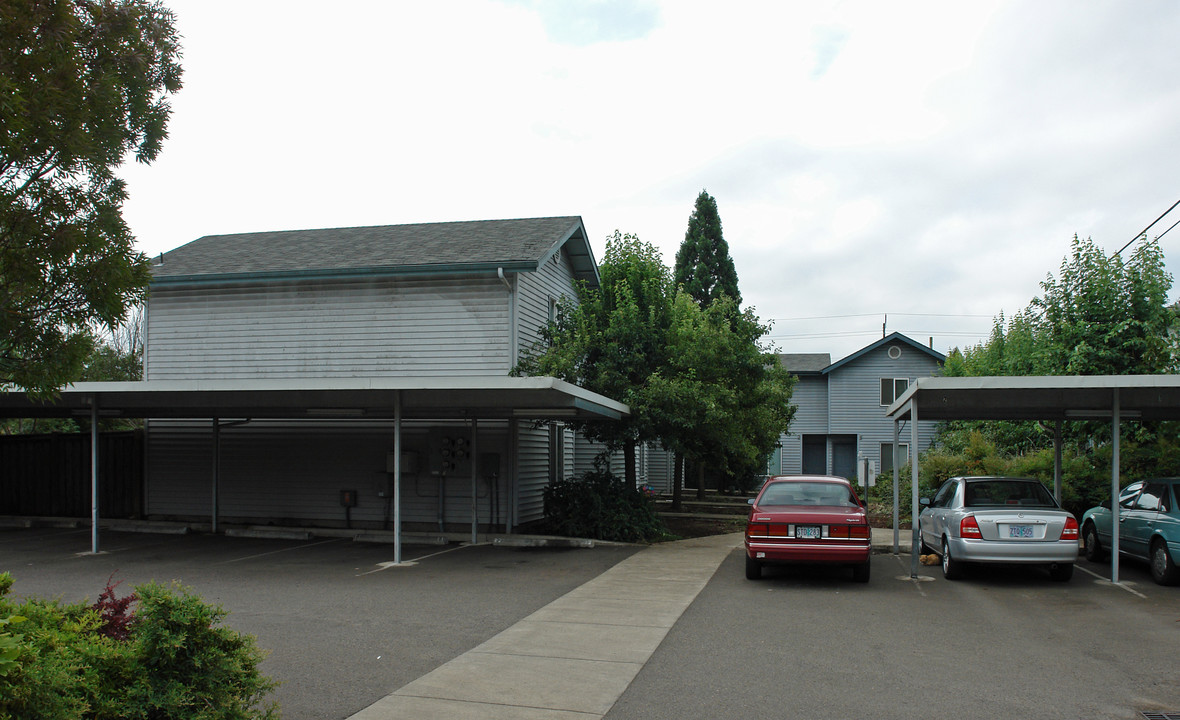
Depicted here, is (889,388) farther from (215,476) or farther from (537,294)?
(215,476)

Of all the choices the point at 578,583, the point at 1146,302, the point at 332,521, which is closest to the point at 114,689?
the point at 578,583

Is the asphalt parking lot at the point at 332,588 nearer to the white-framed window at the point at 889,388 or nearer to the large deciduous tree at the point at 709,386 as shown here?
the large deciduous tree at the point at 709,386

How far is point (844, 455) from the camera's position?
35219 millimetres

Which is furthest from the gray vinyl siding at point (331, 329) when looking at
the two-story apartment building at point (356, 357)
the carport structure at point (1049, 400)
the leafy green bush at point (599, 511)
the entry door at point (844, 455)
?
the entry door at point (844, 455)

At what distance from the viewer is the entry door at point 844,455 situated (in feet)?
115

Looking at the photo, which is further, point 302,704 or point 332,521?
point 332,521

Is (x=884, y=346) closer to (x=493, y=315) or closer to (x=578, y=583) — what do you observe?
(x=493, y=315)

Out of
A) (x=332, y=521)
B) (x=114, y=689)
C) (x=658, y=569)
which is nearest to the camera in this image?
(x=114, y=689)

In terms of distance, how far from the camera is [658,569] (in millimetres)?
12672

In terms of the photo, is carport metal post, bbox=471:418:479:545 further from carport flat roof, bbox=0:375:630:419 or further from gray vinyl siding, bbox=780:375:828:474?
gray vinyl siding, bbox=780:375:828:474

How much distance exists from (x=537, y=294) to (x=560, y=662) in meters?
11.1

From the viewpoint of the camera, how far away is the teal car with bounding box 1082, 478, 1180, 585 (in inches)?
436

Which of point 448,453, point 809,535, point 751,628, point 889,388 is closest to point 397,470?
point 448,453

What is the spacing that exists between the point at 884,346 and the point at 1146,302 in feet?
59.2
